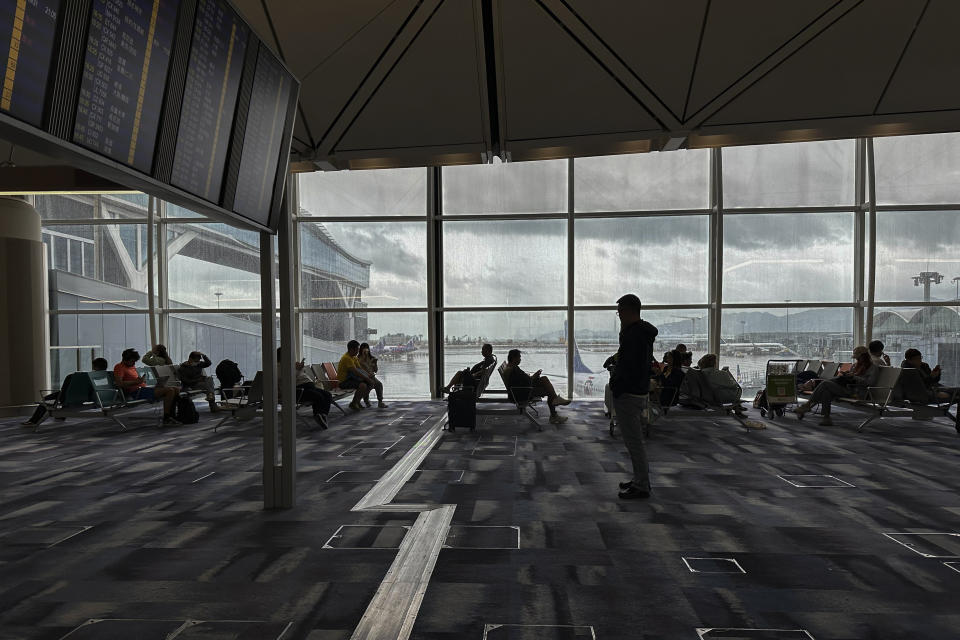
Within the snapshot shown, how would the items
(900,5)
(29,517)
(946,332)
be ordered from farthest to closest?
(946,332)
(900,5)
(29,517)

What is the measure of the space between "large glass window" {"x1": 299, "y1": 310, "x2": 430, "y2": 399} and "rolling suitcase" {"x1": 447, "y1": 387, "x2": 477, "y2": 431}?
3936 mm

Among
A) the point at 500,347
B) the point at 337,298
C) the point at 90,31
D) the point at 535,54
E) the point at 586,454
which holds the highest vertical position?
the point at 535,54

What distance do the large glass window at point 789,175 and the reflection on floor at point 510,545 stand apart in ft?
19.3

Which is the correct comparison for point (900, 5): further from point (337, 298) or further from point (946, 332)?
point (337, 298)

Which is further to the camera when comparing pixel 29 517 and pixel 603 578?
pixel 29 517

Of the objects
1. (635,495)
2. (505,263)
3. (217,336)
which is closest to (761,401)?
(505,263)

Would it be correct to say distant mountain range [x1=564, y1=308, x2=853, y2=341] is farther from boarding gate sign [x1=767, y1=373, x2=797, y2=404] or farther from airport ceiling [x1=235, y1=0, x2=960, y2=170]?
airport ceiling [x1=235, y1=0, x2=960, y2=170]

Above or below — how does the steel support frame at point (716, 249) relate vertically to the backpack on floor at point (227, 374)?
above

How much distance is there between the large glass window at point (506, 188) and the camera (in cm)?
1088

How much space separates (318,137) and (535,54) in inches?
116

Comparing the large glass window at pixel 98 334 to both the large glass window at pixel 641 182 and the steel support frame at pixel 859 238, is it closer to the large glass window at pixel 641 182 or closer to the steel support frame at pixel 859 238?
the large glass window at pixel 641 182

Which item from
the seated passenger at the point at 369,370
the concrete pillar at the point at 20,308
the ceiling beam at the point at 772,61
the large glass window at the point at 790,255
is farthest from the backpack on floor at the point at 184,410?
the large glass window at the point at 790,255

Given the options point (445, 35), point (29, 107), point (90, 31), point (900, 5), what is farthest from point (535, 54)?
point (29, 107)

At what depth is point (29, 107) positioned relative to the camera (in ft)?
6.07
